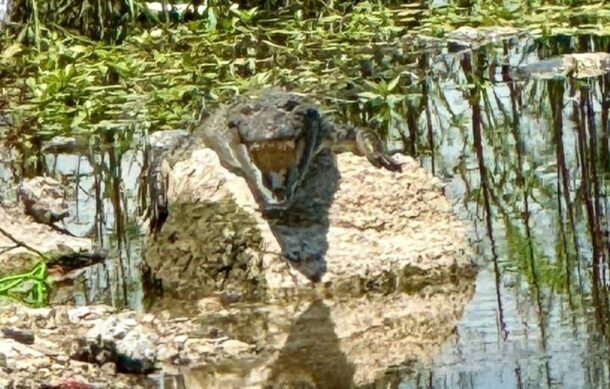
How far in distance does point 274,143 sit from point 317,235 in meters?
0.44

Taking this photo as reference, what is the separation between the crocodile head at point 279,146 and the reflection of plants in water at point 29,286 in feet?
3.08

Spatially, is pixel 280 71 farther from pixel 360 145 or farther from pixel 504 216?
pixel 504 216

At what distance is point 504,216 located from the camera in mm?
7594

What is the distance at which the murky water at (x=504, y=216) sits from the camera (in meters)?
5.64

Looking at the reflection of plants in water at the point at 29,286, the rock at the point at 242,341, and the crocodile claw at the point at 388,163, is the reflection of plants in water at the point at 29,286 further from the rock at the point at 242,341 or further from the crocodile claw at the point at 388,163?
the crocodile claw at the point at 388,163

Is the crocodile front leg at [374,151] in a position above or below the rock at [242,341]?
above

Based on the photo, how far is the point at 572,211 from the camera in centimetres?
748

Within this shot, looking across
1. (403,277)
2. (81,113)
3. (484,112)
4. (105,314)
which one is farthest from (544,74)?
(105,314)

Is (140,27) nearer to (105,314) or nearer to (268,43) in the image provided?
(268,43)

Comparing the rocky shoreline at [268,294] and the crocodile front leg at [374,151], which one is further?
the crocodile front leg at [374,151]

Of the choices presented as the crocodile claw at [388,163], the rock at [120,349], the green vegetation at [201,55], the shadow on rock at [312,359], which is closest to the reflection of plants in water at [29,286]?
the rock at [120,349]

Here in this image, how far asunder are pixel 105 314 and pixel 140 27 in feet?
24.8

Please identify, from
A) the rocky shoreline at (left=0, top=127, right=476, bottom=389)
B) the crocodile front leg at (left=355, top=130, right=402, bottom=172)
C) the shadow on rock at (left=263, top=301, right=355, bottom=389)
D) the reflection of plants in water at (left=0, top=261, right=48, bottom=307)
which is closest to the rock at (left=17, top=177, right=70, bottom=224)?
the rocky shoreline at (left=0, top=127, right=476, bottom=389)

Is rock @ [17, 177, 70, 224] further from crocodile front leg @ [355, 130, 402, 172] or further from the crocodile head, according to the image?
crocodile front leg @ [355, 130, 402, 172]
